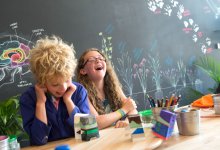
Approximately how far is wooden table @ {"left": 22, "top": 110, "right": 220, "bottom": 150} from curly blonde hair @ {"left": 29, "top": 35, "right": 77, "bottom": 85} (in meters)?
0.35

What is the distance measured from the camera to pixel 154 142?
112cm

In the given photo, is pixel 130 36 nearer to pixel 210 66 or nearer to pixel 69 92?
pixel 210 66

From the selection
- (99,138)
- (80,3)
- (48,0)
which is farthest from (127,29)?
(99,138)

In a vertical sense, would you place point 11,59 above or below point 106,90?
above

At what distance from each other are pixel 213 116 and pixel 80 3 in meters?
1.94

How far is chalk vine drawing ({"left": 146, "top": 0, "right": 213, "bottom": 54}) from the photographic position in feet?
11.6

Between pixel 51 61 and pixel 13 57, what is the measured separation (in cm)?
121

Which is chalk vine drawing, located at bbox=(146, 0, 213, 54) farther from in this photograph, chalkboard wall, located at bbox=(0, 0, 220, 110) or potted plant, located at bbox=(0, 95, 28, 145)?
potted plant, located at bbox=(0, 95, 28, 145)

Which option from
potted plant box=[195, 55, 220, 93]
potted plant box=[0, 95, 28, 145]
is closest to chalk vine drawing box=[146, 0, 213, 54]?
potted plant box=[195, 55, 220, 93]

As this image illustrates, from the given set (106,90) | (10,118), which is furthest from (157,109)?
(10,118)

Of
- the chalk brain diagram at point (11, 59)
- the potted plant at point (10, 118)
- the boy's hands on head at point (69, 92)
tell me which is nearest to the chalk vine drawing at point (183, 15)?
the chalk brain diagram at point (11, 59)

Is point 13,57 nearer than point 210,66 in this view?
Yes

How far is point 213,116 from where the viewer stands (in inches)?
60.9

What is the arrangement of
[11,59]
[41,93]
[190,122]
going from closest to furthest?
[190,122] → [41,93] → [11,59]
